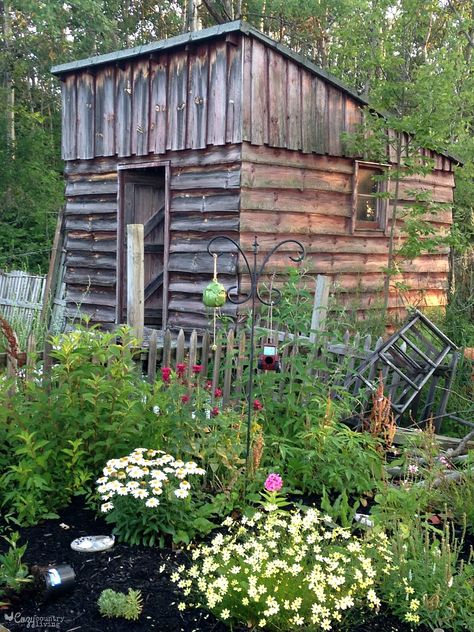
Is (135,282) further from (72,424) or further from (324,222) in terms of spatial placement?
(324,222)

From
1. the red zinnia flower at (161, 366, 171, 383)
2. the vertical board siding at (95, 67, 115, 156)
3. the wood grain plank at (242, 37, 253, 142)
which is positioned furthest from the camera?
the vertical board siding at (95, 67, 115, 156)

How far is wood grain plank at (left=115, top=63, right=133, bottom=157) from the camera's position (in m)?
10.4

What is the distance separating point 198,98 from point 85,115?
2571mm

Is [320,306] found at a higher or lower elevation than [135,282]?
lower

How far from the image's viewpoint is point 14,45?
67.1ft

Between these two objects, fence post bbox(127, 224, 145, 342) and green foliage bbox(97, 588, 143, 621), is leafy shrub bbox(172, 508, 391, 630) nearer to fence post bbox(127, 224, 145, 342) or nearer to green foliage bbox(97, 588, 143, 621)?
green foliage bbox(97, 588, 143, 621)

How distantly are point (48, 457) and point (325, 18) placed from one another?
23.3m

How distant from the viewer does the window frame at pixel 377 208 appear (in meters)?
10.9

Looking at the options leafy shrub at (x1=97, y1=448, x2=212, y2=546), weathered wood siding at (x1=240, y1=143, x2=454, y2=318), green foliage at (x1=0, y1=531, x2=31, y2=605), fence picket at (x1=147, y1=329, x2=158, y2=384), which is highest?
weathered wood siding at (x1=240, y1=143, x2=454, y2=318)

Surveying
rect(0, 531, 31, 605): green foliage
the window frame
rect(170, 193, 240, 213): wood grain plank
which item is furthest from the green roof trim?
rect(0, 531, 31, 605): green foliage

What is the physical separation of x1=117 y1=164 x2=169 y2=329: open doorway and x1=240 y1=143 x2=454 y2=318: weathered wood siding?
5.96 ft

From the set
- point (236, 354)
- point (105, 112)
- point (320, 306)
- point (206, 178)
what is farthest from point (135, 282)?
point (105, 112)

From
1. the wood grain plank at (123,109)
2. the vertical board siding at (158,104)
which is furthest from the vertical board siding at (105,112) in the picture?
the vertical board siding at (158,104)

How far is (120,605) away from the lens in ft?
10.9
